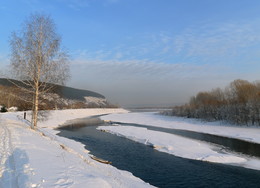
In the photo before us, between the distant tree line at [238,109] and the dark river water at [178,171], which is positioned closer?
the dark river water at [178,171]

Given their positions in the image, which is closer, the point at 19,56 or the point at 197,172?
the point at 197,172

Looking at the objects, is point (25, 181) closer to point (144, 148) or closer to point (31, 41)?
point (144, 148)

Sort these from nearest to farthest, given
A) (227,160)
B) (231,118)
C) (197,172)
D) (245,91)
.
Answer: (197,172)
(227,160)
(231,118)
(245,91)

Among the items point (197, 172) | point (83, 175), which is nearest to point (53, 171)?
point (83, 175)

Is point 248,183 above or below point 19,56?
below

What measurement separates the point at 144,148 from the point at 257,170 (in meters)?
10.5

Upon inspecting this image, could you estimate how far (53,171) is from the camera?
781 centimetres

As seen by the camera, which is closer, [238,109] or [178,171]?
[178,171]

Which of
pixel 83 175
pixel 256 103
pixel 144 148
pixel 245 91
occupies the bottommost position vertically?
pixel 144 148

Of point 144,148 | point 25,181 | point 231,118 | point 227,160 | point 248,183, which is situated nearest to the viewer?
point 25,181

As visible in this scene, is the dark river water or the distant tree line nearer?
the dark river water

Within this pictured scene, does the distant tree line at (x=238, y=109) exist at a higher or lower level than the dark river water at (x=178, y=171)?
higher

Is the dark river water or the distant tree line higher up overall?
the distant tree line

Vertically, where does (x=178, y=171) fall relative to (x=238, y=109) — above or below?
below
